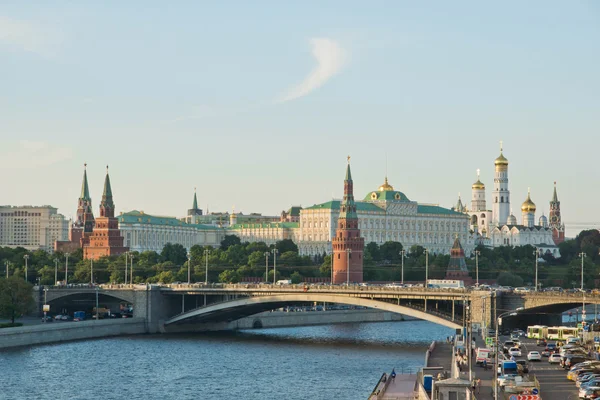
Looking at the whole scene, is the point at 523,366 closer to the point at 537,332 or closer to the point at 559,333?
the point at 559,333

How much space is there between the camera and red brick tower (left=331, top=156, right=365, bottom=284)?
161250mm

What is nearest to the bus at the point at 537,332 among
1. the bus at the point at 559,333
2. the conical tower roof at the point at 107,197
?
the bus at the point at 559,333

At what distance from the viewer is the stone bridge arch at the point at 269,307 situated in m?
95.9

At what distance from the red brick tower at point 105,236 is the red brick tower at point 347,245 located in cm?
3813

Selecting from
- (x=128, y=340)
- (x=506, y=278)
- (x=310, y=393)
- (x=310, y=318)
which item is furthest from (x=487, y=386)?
(x=506, y=278)

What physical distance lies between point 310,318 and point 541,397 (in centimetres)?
7523

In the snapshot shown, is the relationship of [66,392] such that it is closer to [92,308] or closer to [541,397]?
[541,397]

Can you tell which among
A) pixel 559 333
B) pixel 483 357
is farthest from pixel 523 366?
pixel 559 333

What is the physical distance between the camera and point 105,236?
186m

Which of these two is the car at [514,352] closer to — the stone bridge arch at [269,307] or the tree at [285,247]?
the stone bridge arch at [269,307]

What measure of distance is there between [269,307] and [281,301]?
19.7ft

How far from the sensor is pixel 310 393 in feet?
225

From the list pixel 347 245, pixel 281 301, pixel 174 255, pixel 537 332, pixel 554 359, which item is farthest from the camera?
pixel 174 255

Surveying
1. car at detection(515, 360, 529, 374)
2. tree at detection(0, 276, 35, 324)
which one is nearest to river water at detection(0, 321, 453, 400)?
tree at detection(0, 276, 35, 324)
